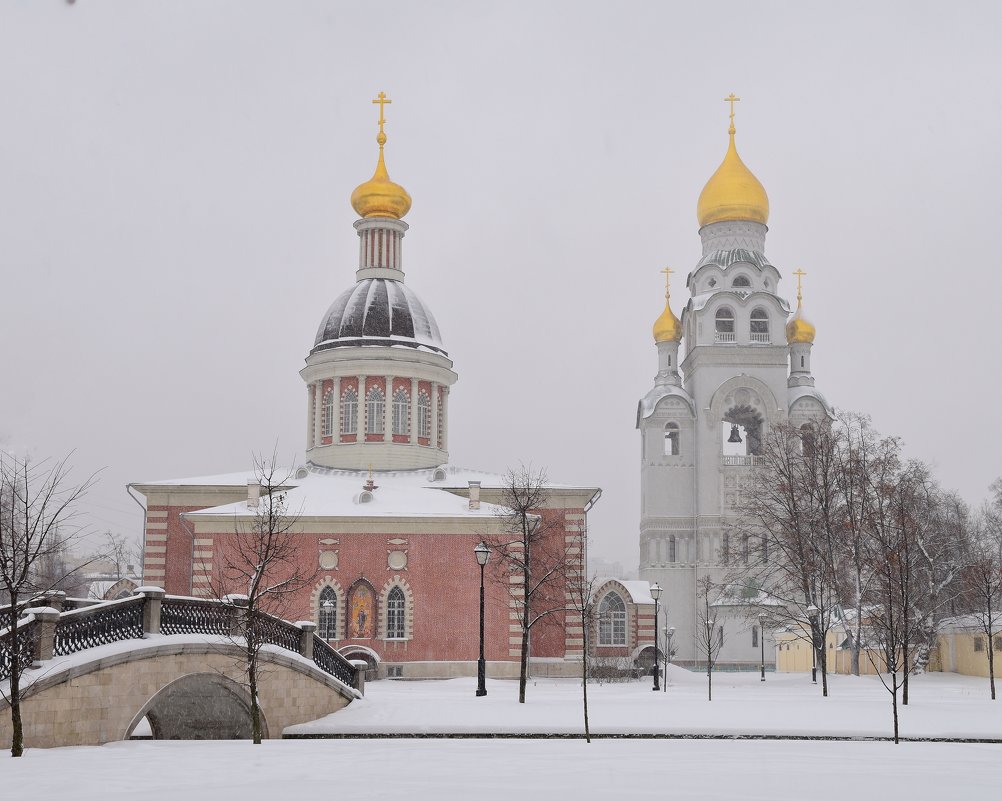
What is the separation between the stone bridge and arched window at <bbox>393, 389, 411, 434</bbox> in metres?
24.3

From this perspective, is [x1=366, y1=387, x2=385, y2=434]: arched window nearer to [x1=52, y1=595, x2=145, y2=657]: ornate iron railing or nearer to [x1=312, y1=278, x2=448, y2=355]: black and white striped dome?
[x1=312, y1=278, x2=448, y2=355]: black and white striped dome

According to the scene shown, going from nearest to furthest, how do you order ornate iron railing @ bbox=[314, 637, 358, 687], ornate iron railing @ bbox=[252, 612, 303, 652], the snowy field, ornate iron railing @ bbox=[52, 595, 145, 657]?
the snowy field, ornate iron railing @ bbox=[52, 595, 145, 657], ornate iron railing @ bbox=[252, 612, 303, 652], ornate iron railing @ bbox=[314, 637, 358, 687]

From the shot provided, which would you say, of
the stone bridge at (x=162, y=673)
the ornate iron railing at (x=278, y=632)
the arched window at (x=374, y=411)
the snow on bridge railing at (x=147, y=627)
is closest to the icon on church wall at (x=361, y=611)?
the arched window at (x=374, y=411)

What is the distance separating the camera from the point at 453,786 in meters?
13.3

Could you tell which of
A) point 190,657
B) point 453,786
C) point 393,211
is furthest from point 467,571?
point 453,786

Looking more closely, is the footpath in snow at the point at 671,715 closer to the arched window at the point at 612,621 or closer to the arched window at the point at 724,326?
the arched window at the point at 612,621

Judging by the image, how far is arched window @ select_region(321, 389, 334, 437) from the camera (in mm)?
50438

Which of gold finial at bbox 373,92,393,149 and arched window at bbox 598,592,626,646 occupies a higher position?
gold finial at bbox 373,92,393,149

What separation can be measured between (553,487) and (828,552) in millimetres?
11778

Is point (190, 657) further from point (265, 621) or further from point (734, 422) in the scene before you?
point (734, 422)

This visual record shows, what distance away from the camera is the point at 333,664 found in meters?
25.0

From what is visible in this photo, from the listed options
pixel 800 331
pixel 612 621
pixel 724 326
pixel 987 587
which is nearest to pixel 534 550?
pixel 612 621

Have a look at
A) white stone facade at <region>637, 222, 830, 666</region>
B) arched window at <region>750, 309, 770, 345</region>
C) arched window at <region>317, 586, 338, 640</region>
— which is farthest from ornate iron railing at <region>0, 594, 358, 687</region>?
arched window at <region>750, 309, 770, 345</region>

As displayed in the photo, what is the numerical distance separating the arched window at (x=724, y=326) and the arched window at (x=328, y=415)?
21.2 metres
